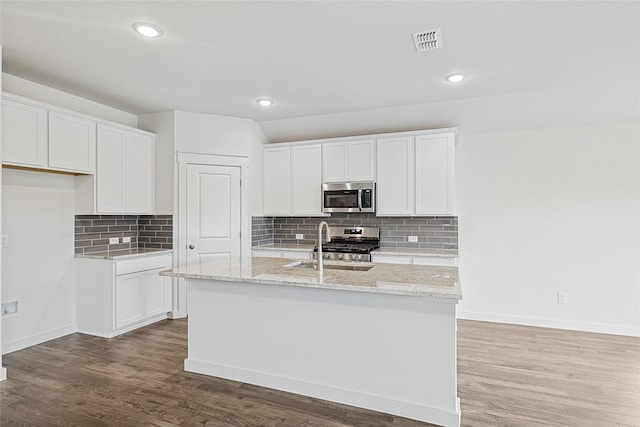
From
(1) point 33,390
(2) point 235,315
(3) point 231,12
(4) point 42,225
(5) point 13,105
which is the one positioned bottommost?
(1) point 33,390

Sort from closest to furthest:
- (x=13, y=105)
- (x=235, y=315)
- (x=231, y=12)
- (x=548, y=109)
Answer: (x=231, y=12) < (x=235, y=315) < (x=13, y=105) < (x=548, y=109)

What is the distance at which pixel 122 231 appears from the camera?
4570 millimetres

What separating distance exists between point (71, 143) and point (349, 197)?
318 centimetres

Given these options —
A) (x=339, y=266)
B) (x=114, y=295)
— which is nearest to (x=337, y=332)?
(x=339, y=266)

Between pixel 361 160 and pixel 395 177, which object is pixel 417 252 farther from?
pixel 361 160

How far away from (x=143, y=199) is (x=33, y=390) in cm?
233

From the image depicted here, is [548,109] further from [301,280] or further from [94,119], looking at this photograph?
[94,119]

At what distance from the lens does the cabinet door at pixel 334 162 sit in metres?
4.78

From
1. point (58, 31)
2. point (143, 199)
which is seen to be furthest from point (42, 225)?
point (58, 31)

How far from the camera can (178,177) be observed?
4520 mm

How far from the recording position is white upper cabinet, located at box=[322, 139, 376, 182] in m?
4.65

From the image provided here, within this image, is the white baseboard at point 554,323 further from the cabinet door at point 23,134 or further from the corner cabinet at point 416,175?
the cabinet door at point 23,134

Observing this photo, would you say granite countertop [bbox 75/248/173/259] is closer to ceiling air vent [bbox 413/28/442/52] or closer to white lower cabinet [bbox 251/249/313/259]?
white lower cabinet [bbox 251/249/313/259]

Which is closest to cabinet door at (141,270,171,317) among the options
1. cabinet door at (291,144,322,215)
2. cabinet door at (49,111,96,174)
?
cabinet door at (49,111,96,174)
